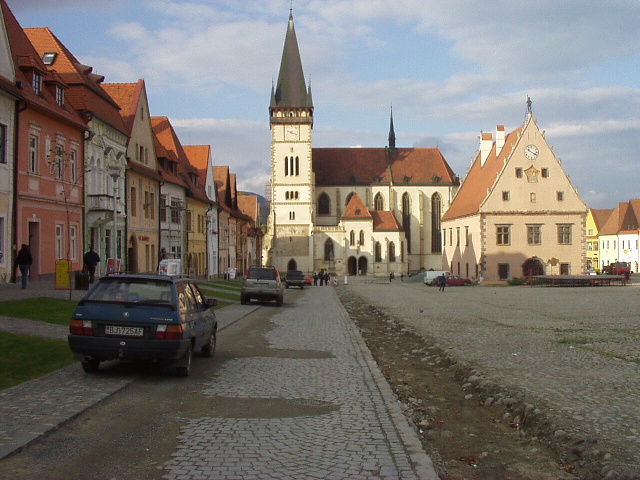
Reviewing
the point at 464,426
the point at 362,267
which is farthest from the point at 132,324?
the point at 362,267

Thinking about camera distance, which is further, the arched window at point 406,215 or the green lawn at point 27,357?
the arched window at point 406,215

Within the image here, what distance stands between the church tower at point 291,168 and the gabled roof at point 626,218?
4645 cm

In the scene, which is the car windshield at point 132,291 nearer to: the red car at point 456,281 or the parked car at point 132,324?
the parked car at point 132,324

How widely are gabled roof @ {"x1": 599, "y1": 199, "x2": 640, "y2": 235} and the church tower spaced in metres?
46.5

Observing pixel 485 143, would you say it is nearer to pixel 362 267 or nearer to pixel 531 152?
pixel 531 152

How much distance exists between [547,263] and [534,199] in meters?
5.86

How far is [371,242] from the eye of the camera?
319ft

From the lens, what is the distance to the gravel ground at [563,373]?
278 inches

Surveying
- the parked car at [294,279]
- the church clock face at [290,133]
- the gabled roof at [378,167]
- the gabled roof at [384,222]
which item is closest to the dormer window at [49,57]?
the parked car at [294,279]

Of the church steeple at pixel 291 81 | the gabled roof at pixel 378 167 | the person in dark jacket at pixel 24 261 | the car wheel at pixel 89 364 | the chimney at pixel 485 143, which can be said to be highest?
the church steeple at pixel 291 81

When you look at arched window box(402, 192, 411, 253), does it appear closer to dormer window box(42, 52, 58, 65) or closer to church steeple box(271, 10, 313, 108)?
church steeple box(271, 10, 313, 108)

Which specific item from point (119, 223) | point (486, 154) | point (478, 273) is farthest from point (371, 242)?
point (119, 223)

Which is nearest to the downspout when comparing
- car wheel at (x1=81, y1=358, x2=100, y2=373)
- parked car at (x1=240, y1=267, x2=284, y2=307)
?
parked car at (x1=240, y1=267, x2=284, y2=307)

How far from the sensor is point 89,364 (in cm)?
1048
